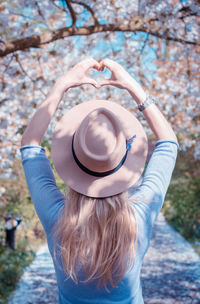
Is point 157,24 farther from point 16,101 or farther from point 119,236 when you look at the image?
point 119,236

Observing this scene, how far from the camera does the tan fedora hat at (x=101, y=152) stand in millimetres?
1074

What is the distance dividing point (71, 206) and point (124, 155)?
267 millimetres

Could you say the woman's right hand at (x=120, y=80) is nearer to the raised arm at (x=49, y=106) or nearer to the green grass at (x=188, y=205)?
the raised arm at (x=49, y=106)

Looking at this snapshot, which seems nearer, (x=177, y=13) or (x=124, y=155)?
(x=124, y=155)

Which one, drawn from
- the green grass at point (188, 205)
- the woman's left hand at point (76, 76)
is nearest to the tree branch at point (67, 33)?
the woman's left hand at point (76, 76)

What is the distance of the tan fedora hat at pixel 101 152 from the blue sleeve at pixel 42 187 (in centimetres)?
6

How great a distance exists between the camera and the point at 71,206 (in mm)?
1065

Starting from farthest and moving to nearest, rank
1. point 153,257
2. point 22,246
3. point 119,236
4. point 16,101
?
point 153,257, point 22,246, point 16,101, point 119,236

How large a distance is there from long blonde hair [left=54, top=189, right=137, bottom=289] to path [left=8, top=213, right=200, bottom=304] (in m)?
3.89

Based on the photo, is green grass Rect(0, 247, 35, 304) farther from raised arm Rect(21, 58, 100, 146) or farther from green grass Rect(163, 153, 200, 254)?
raised arm Rect(21, 58, 100, 146)

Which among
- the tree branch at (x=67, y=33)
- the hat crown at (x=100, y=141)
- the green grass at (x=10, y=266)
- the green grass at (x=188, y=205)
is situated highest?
the tree branch at (x=67, y=33)

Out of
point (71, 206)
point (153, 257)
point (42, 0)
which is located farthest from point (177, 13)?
point (153, 257)

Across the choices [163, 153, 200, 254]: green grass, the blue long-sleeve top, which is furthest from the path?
the blue long-sleeve top

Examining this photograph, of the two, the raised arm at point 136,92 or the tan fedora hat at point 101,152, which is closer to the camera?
the tan fedora hat at point 101,152
